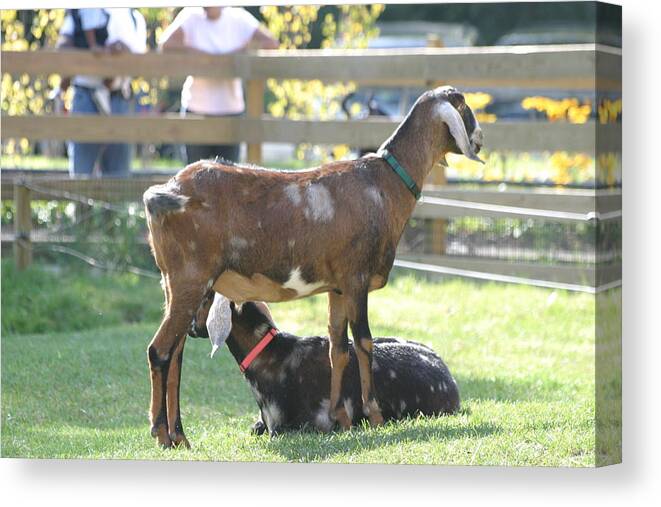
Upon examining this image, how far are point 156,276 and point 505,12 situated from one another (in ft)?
38.9

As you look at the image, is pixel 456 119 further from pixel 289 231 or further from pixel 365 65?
pixel 365 65

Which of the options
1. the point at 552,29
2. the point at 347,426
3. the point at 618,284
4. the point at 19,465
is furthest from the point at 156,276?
the point at 552,29

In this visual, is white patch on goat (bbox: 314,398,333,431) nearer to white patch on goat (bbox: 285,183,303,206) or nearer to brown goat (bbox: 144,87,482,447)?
brown goat (bbox: 144,87,482,447)

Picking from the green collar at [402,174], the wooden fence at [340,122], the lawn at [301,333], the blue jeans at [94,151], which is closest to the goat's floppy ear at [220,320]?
the lawn at [301,333]

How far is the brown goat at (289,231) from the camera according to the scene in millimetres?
5305

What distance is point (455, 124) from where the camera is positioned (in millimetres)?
5551

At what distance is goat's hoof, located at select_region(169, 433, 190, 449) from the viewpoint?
5.60m

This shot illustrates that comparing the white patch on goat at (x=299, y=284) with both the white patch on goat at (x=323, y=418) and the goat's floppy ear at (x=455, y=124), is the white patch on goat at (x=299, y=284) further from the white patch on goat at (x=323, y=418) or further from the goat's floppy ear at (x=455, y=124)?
the goat's floppy ear at (x=455, y=124)

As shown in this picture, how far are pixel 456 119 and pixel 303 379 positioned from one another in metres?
1.33

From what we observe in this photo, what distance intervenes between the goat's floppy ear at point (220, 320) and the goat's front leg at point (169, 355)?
222mm

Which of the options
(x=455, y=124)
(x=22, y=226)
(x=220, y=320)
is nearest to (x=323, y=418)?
(x=220, y=320)

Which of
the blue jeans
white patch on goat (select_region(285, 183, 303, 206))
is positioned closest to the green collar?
white patch on goat (select_region(285, 183, 303, 206))

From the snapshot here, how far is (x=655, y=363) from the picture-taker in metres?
5.52

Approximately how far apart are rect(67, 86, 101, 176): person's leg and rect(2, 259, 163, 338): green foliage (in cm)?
115
